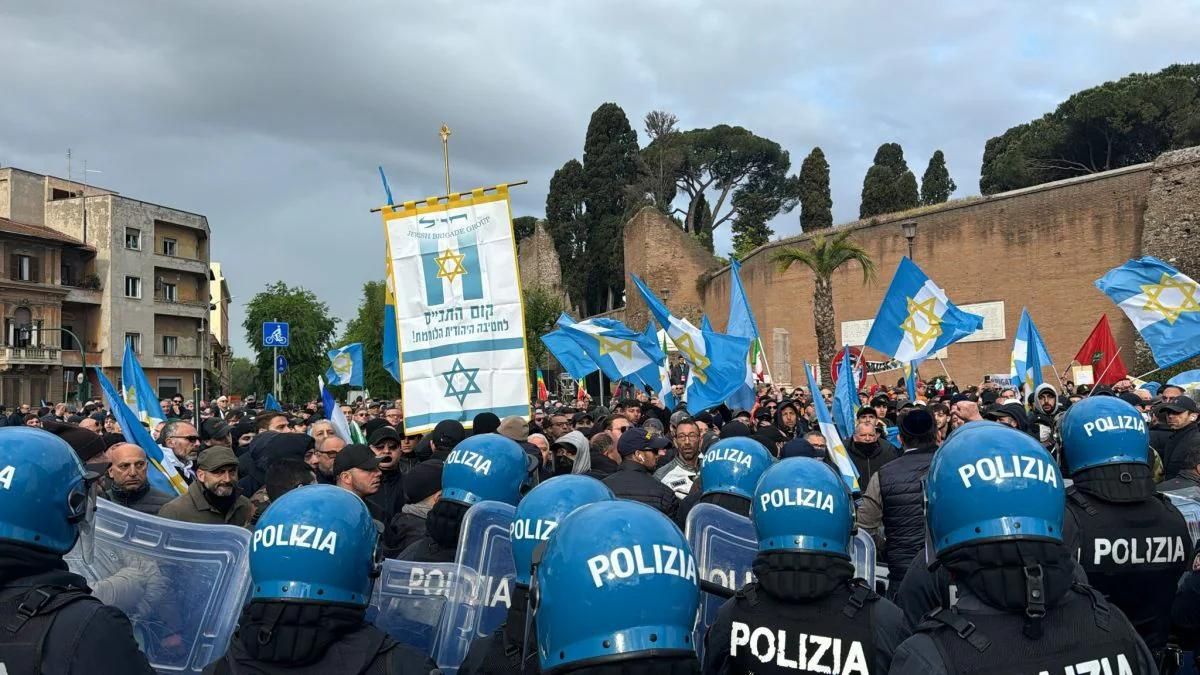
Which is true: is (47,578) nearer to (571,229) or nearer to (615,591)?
(615,591)

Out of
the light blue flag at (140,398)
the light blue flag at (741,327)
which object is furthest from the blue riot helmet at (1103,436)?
the light blue flag at (140,398)

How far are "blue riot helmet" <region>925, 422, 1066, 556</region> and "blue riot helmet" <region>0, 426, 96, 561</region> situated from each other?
2214 millimetres

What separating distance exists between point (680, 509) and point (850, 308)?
33015 mm

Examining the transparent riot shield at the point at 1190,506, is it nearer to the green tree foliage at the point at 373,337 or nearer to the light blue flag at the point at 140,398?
the light blue flag at the point at 140,398

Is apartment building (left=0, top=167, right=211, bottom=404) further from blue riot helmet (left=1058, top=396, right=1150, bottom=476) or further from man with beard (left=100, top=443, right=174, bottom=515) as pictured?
blue riot helmet (left=1058, top=396, right=1150, bottom=476)

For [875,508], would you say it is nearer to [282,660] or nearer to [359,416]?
[282,660]

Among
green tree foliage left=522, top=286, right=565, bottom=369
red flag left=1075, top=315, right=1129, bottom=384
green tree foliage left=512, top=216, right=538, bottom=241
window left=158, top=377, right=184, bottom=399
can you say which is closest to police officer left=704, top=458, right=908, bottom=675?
red flag left=1075, top=315, right=1129, bottom=384

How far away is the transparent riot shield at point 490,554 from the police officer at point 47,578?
106 centimetres

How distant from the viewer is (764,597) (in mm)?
2756

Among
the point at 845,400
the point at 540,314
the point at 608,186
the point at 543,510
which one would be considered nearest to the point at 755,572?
the point at 543,510

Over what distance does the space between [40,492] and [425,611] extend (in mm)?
1121

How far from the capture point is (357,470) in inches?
196

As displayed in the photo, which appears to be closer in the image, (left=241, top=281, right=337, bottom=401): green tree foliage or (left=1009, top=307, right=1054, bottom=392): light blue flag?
(left=1009, top=307, right=1054, bottom=392): light blue flag

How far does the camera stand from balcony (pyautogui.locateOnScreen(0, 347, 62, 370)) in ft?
152
